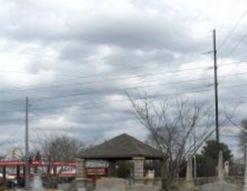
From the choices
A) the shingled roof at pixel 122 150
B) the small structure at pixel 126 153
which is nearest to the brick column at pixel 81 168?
the small structure at pixel 126 153

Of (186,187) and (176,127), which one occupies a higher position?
(176,127)

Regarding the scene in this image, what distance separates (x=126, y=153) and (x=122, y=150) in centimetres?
77

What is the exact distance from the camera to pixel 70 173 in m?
79.4

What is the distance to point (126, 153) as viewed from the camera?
50.9 meters

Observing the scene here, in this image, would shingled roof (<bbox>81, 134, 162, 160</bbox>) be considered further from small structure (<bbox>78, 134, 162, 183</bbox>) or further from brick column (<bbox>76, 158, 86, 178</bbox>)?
brick column (<bbox>76, 158, 86, 178</bbox>)

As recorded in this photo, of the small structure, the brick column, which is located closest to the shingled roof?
the small structure

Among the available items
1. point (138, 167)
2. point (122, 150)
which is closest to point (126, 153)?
point (122, 150)

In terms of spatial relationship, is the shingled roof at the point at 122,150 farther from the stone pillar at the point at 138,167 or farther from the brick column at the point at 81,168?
the brick column at the point at 81,168

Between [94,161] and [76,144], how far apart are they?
38323mm

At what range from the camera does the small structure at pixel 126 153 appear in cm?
5044

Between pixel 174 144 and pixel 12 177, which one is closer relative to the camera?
pixel 174 144

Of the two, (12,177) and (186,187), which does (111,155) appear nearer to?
(186,187)

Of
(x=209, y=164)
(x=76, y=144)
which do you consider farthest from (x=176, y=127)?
(x=76, y=144)

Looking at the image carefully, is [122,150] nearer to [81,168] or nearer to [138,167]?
[138,167]
